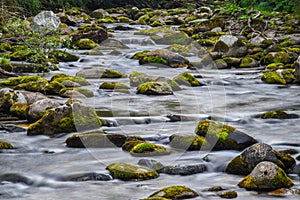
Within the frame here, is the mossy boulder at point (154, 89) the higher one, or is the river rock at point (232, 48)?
the river rock at point (232, 48)

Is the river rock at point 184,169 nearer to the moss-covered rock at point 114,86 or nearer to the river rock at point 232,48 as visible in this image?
the moss-covered rock at point 114,86

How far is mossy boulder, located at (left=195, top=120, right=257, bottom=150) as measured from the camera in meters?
6.19

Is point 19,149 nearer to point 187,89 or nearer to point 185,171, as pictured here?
point 185,171

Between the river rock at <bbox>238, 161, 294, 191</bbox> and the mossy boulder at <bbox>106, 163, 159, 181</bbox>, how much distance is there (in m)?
Answer: 1.10

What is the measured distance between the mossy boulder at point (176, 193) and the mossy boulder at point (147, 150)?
125 centimetres

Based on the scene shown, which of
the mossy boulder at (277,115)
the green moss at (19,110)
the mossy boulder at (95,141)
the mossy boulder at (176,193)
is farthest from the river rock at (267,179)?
the green moss at (19,110)

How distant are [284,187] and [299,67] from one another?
6.98 metres

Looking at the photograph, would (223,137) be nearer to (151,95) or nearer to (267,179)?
(267,179)

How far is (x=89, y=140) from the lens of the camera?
21.3 ft

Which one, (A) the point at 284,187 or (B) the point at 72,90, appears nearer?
(A) the point at 284,187

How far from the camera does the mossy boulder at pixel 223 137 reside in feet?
20.3

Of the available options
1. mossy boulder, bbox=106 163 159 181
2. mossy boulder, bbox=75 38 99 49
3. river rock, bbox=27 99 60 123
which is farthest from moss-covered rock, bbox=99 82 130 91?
mossy boulder, bbox=75 38 99 49

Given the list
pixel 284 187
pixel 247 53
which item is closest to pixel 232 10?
pixel 247 53

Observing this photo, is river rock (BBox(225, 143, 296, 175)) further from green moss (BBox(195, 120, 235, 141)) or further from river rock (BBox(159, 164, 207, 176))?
green moss (BBox(195, 120, 235, 141))
